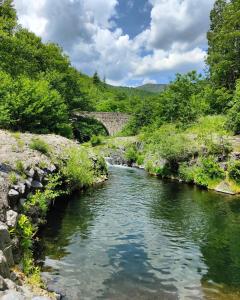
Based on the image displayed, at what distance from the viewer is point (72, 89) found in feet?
225

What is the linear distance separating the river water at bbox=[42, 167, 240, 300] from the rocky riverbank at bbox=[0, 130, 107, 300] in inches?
63.9

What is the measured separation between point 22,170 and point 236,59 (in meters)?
48.7

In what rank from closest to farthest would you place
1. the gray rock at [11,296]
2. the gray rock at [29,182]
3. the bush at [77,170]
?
the gray rock at [11,296], the gray rock at [29,182], the bush at [77,170]

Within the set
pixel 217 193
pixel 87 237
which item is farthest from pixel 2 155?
pixel 217 193

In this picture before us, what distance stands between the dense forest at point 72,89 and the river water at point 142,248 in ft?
46.9

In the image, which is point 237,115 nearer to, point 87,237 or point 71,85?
point 87,237

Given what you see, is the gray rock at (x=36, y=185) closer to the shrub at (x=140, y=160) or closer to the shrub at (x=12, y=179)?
the shrub at (x=12, y=179)

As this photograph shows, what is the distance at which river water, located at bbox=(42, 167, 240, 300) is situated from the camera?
13625 millimetres

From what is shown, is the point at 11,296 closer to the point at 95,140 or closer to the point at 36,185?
the point at 36,185

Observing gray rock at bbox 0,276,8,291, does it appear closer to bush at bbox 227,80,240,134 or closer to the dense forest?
the dense forest

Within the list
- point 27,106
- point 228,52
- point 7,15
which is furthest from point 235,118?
point 7,15

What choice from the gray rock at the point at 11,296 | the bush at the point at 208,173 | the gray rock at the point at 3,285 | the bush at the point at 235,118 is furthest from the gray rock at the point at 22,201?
the bush at the point at 235,118

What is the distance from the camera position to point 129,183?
37.7 metres

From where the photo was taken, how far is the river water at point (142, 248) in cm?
1362
